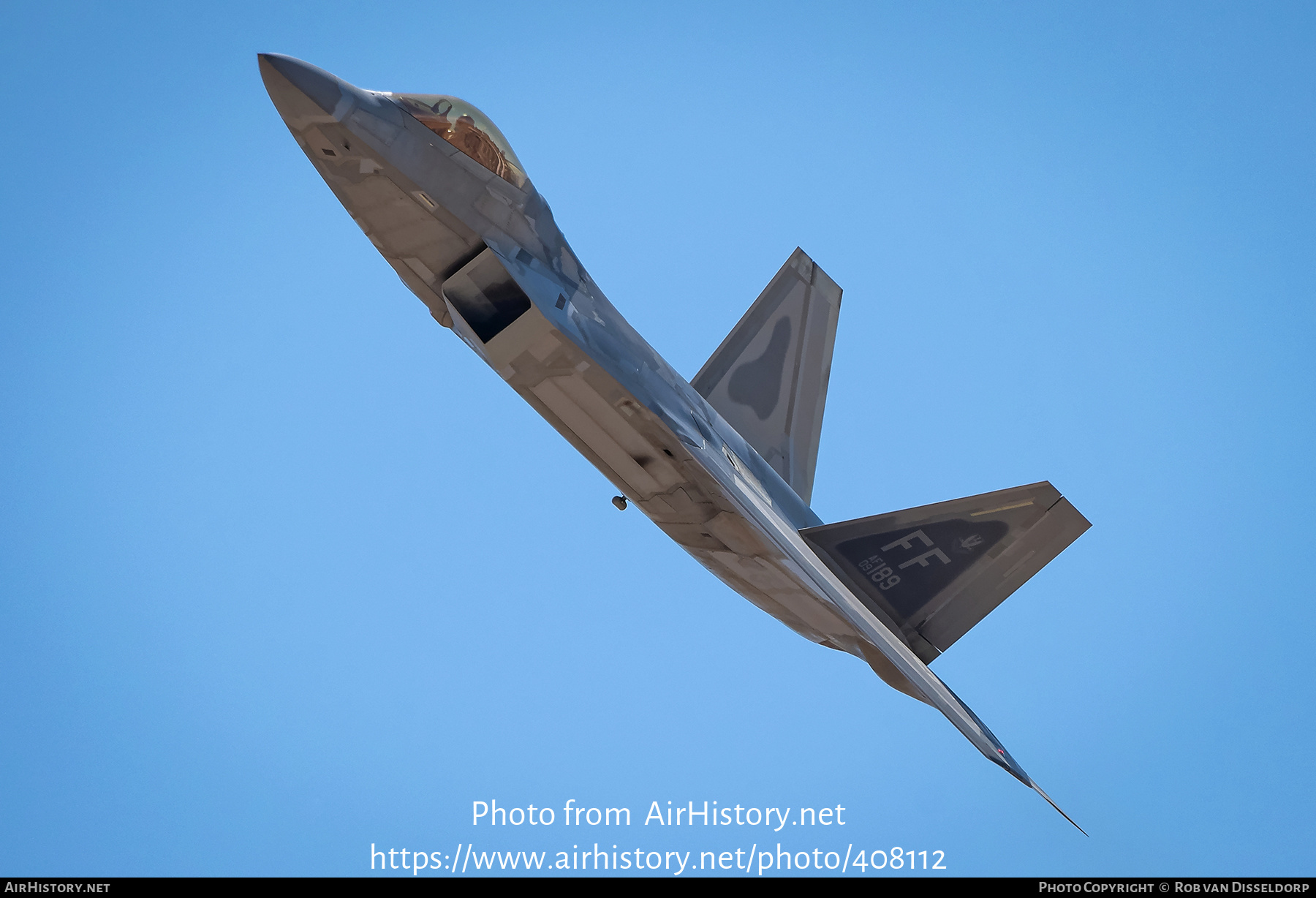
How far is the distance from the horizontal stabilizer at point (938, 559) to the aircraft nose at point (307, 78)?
30.9ft

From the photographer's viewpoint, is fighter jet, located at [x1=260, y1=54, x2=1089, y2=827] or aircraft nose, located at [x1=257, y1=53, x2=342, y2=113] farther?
fighter jet, located at [x1=260, y1=54, x2=1089, y2=827]

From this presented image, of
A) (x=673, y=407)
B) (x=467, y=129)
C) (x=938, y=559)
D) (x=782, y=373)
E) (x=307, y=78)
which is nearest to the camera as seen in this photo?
(x=307, y=78)

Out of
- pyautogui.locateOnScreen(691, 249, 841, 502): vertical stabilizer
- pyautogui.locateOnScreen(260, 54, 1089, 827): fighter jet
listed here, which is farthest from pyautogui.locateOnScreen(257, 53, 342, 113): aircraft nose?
pyautogui.locateOnScreen(691, 249, 841, 502): vertical stabilizer

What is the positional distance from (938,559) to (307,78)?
11347 mm

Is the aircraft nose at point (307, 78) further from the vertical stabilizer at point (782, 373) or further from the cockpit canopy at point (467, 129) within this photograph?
the vertical stabilizer at point (782, 373)

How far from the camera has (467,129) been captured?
1310 cm

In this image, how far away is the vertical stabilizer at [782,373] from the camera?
19875 millimetres

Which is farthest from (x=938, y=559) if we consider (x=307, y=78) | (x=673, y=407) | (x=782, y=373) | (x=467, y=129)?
(x=307, y=78)

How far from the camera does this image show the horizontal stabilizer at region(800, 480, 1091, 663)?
17969mm

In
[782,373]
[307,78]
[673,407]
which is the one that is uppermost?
[782,373]

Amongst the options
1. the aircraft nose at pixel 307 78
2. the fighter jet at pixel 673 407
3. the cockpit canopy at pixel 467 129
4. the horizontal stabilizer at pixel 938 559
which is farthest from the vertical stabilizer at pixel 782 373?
the aircraft nose at pixel 307 78

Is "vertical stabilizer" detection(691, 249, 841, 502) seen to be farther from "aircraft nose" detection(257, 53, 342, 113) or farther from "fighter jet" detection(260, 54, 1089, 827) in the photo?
"aircraft nose" detection(257, 53, 342, 113)

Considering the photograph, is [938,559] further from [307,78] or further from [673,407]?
[307,78]

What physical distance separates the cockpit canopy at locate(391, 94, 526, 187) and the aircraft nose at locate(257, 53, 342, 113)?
848 mm
